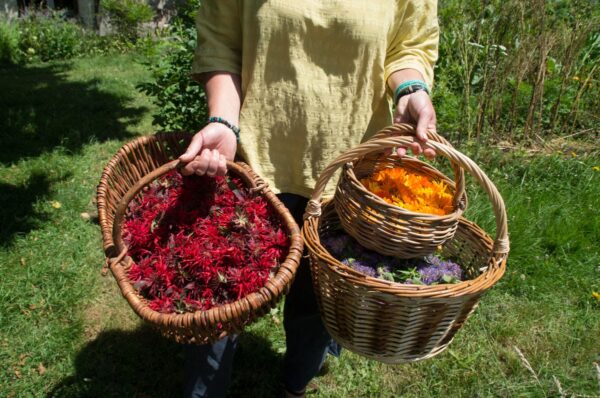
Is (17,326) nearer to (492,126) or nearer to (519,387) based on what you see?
(519,387)

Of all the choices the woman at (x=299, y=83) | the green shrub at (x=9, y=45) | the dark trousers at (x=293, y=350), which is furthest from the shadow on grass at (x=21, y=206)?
the green shrub at (x=9, y=45)

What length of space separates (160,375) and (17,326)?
93cm

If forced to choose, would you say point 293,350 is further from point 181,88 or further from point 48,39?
point 48,39

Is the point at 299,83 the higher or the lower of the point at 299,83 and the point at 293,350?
Result: the higher

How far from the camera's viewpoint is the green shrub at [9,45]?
26.8 feet

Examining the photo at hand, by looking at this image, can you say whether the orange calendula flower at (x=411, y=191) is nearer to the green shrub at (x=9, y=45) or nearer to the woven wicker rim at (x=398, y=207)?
the woven wicker rim at (x=398, y=207)

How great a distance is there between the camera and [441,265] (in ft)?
5.40

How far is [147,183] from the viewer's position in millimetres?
1443

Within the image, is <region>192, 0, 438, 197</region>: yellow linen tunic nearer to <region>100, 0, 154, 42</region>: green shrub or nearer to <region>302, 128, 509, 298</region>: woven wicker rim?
<region>302, 128, 509, 298</region>: woven wicker rim

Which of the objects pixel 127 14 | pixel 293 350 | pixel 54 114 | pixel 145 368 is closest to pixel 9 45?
pixel 127 14

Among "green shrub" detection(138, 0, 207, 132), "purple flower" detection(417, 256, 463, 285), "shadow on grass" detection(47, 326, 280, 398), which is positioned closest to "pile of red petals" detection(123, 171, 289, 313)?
"purple flower" detection(417, 256, 463, 285)

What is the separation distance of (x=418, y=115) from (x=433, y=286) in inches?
22.7

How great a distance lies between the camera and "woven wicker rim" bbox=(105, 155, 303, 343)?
4.22 feet

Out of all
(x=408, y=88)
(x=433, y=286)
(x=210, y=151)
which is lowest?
(x=433, y=286)
